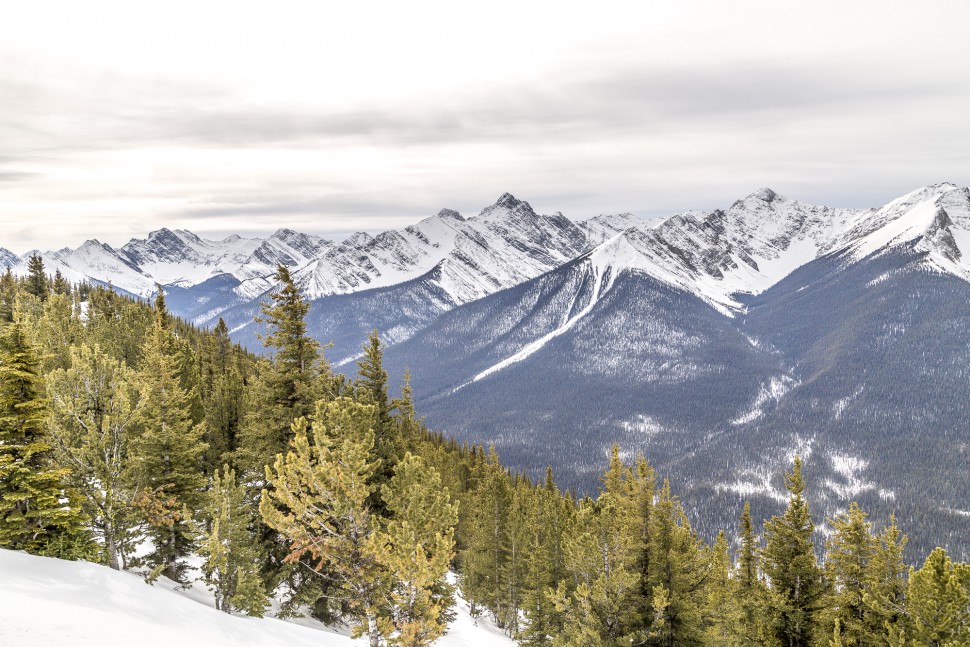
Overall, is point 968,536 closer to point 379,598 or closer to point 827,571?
point 827,571

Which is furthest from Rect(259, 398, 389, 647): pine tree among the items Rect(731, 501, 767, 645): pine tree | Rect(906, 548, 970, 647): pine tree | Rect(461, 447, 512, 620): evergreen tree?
Rect(461, 447, 512, 620): evergreen tree

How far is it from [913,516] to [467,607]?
192 metres

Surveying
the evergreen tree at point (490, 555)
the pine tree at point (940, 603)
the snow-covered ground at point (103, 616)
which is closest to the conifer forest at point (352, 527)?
the pine tree at point (940, 603)

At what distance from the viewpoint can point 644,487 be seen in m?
20.9

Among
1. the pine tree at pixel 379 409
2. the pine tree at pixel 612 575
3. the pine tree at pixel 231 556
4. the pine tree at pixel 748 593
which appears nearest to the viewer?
the pine tree at pixel 612 575

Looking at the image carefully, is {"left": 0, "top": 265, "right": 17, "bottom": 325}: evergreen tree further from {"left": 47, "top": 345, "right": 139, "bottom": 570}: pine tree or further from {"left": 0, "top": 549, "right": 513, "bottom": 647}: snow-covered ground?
{"left": 0, "top": 549, "right": 513, "bottom": 647}: snow-covered ground

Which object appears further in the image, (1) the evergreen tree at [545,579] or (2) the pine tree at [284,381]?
(1) the evergreen tree at [545,579]

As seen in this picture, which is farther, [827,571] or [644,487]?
[827,571]

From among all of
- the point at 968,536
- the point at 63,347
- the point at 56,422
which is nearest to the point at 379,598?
the point at 56,422

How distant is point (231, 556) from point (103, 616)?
902 cm

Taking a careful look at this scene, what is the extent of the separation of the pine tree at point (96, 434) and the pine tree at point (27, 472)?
0.96 m

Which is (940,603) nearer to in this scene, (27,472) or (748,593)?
(748,593)

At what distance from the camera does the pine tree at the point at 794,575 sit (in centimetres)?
2169

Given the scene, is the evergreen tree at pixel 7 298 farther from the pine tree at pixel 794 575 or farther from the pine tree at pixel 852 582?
the pine tree at pixel 852 582
